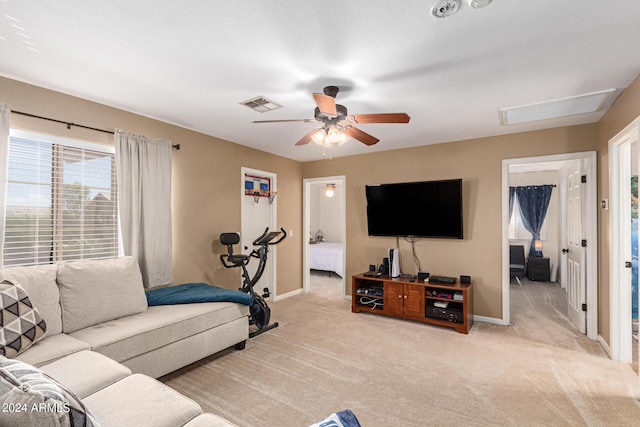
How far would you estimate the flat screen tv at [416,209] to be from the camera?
4.29 m

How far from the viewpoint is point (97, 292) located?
2576 mm

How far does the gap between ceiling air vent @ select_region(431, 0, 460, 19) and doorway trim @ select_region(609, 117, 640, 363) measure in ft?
7.84

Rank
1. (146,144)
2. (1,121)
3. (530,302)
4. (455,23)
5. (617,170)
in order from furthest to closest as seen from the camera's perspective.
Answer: (530,302) → (146,144) → (617,170) → (1,121) → (455,23)

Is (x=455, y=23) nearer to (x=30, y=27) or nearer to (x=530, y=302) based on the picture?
(x=30, y=27)

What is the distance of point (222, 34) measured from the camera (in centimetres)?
194

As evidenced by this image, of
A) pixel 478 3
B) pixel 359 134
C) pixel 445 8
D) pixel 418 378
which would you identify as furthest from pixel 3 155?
pixel 418 378

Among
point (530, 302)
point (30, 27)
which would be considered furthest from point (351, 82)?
point (530, 302)

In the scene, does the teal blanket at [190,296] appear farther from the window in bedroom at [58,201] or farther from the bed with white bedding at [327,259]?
the bed with white bedding at [327,259]

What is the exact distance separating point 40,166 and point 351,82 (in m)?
2.79

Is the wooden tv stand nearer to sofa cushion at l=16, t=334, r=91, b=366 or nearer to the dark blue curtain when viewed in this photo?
sofa cushion at l=16, t=334, r=91, b=366

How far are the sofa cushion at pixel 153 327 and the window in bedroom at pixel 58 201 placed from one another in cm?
89

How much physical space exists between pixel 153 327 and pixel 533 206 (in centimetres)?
785

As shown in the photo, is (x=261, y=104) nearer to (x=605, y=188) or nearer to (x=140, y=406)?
(x=140, y=406)

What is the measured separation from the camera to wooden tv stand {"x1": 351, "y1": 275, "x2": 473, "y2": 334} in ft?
12.8
